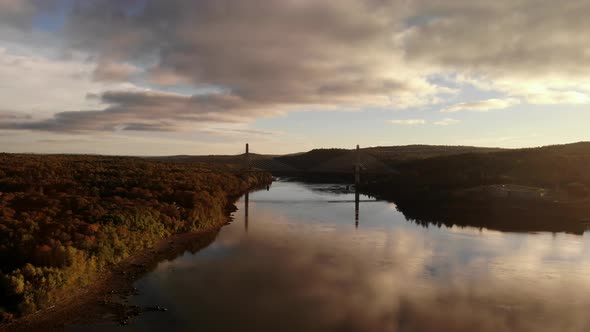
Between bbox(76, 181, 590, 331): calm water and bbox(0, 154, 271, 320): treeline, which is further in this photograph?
bbox(76, 181, 590, 331): calm water

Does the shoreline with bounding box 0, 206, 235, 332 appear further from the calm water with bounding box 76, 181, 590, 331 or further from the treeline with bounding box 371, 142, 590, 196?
the treeline with bounding box 371, 142, 590, 196

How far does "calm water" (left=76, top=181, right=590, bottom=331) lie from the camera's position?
19078 mm

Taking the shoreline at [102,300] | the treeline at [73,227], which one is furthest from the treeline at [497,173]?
the shoreline at [102,300]

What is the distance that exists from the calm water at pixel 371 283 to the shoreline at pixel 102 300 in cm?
87

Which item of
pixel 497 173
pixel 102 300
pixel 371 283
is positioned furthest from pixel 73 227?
pixel 497 173

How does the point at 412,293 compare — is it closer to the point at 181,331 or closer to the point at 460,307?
the point at 460,307

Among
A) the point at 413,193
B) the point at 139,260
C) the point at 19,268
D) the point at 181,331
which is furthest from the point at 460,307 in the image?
the point at 413,193

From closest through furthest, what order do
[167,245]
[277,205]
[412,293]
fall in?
[412,293]
[167,245]
[277,205]

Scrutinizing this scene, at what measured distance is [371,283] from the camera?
24.7 metres

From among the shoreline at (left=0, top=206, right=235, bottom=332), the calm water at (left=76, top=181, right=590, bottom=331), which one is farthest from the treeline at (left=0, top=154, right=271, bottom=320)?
the calm water at (left=76, top=181, right=590, bottom=331)

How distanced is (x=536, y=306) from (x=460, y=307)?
3.82m

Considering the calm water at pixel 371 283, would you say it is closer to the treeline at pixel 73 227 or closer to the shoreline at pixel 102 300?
the shoreline at pixel 102 300

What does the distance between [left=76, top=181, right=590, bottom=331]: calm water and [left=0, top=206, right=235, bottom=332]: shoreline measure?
0.87 m

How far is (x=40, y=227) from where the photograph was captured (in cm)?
2500
